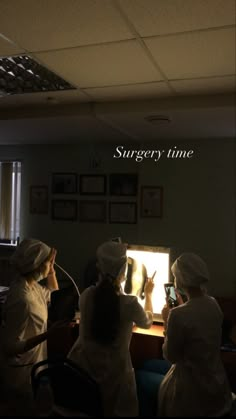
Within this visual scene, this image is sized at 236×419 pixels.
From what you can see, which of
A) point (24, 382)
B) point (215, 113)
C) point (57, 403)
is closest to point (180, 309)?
point (57, 403)

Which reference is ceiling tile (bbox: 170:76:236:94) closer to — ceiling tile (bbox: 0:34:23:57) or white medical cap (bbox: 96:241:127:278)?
ceiling tile (bbox: 0:34:23:57)

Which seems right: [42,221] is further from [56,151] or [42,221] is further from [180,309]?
[180,309]

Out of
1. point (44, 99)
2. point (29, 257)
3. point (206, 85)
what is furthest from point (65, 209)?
point (29, 257)

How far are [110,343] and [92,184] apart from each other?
10.3 ft

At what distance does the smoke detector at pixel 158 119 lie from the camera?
292cm

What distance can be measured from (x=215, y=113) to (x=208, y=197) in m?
1.43

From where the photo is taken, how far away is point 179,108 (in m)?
2.69

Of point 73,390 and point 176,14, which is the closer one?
point 73,390

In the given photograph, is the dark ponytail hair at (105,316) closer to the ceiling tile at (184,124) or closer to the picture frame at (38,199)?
the ceiling tile at (184,124)

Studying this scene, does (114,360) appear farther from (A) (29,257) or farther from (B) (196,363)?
(A) (29,257)

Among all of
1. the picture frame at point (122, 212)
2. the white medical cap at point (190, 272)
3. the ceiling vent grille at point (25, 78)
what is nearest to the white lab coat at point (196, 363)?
the white medical cap at point (190, 272)

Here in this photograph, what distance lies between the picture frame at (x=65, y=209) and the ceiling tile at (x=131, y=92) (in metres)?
2.08

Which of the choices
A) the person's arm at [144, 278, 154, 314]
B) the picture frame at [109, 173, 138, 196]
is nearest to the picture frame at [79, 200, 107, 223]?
the picture frame at [109, 173, 138, 196]

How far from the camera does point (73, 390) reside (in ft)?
4.53
